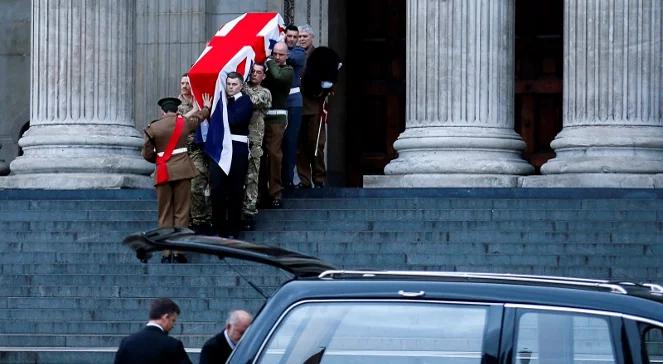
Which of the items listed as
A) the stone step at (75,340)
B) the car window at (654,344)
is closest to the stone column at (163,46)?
the stone step at (75,340)

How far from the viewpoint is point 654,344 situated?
7.20 m

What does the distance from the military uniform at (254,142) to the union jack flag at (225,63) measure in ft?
1.08

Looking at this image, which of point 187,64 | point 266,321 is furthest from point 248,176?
point 266,321

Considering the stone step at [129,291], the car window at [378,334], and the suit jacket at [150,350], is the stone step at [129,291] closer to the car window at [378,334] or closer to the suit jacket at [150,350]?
the suit jacket at [150,350]

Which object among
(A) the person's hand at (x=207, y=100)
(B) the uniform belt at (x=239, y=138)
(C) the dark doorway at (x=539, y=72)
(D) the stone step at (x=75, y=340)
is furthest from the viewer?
(C) the dark doorway at (x=539, y=72)

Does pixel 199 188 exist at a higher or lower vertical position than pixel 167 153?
lower

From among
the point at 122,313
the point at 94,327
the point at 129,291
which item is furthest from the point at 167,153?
the point at 94,327

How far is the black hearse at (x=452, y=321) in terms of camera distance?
21.4 ft

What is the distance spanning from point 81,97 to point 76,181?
99cm

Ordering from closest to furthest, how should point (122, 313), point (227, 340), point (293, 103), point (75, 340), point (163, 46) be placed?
point (227, 340) → point (75, 340) → point (122, 313) → point (293, 103) → point (163, 46)

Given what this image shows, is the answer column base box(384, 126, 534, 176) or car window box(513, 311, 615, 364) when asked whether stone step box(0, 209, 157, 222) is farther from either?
car window box(513, 311, 615, 364)

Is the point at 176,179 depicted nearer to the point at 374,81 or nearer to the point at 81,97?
the point at 81,97

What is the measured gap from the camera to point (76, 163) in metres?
20.5

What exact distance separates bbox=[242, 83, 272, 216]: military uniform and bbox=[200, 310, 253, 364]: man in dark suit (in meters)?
8.37
